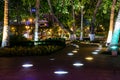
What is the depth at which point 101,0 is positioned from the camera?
4431 cm

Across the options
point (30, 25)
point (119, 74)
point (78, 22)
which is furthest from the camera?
point (78, 22)

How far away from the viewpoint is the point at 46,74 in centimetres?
1408

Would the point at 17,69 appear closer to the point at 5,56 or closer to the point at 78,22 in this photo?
the point at 5,56

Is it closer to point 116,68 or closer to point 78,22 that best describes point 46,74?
point 116,68

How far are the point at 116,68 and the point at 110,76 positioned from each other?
261 centimetres

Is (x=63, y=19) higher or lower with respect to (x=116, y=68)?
higher

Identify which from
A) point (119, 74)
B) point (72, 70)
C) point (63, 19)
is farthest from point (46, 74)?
point (63, 19)

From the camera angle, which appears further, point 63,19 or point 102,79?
point 63,19

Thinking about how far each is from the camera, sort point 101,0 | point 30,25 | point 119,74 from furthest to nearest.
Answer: point 30,25 → point 101,0 → point 119,74

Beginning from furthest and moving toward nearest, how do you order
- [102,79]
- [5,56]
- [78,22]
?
[78,22] → [5,56] → [102,79]

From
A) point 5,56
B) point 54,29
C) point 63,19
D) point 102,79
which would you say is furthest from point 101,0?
point 102,79

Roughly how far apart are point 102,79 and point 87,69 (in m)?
2.92

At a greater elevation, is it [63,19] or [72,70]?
[63,19]

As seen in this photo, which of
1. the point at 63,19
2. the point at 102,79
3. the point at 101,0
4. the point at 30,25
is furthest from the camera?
the point at 30,25
